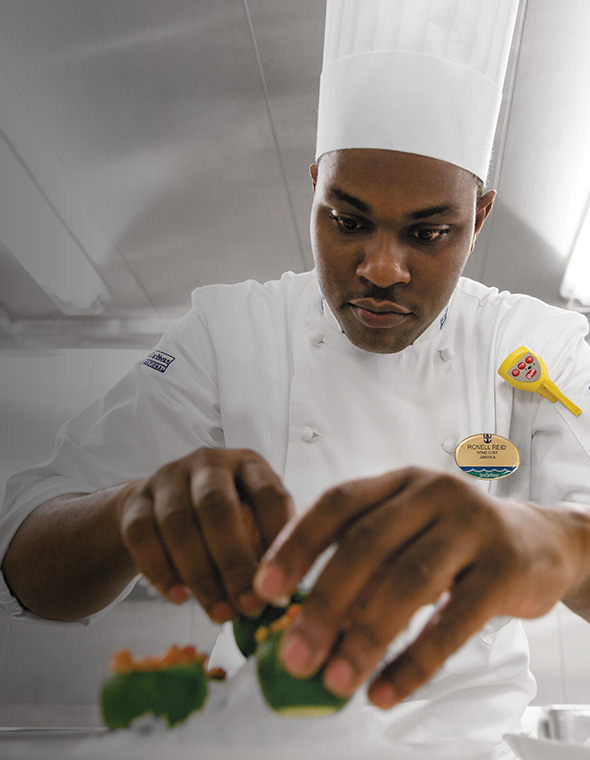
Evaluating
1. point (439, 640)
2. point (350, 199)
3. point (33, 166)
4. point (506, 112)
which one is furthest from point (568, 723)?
point (33, 166)

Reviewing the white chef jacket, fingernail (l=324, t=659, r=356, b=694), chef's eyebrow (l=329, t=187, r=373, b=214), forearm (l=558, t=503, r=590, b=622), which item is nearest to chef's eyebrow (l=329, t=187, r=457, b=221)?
chef's eyebrow (l=329, t=187, r=373, b=214)

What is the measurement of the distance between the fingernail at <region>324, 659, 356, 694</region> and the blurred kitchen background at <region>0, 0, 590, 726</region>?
1.38 ft

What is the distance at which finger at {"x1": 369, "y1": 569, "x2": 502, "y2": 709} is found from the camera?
23 centimetres

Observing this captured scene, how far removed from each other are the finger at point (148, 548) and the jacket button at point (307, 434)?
0.28 meters

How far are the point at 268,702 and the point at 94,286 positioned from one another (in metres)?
0.78

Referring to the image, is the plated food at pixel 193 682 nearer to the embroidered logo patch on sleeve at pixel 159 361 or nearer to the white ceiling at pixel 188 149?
the embroidered logo patch on sleeve at pixel 159 361

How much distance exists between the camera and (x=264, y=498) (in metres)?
0.26

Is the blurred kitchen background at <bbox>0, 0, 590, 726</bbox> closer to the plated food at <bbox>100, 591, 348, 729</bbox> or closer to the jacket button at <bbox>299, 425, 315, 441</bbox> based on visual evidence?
the jacket button at <bbox>299, 425, 315, 441</bbox>

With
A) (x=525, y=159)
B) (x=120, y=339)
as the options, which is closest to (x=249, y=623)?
(x=120, y=339)

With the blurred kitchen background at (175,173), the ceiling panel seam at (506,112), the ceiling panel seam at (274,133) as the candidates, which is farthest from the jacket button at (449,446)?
the ceiling panel seam at (274,133)

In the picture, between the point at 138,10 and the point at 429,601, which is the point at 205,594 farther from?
the point at 138,10

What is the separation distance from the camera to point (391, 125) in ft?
1.73

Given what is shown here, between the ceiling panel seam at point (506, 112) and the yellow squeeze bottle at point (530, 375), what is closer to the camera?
the yellow squeeze bottle at point (530, 375)

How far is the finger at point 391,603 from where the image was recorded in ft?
0.73
